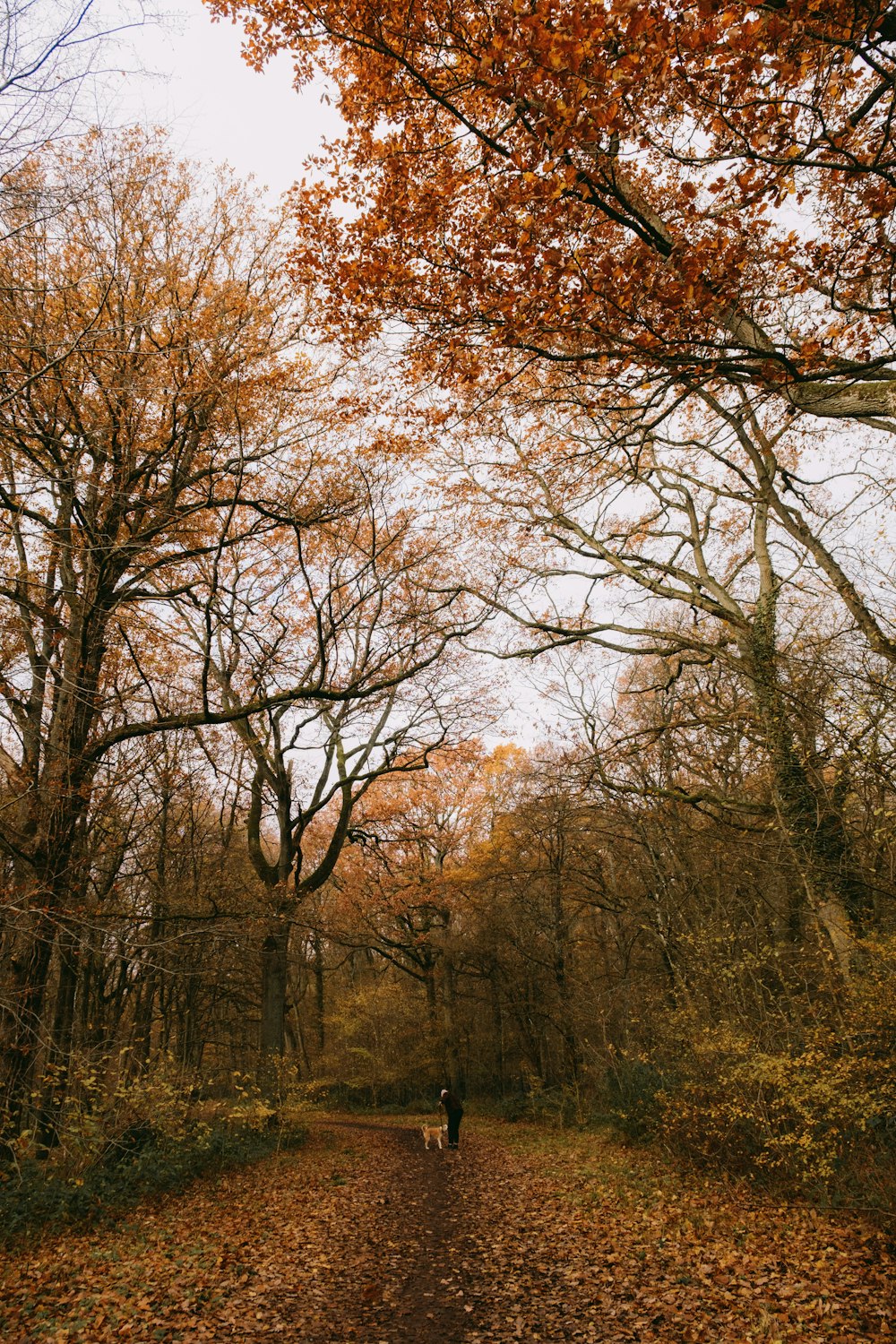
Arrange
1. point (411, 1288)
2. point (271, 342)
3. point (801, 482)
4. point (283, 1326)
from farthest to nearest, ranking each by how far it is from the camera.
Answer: point (801, 482)
point (271, 342)
point (411, 1288)
point (283, 1326)

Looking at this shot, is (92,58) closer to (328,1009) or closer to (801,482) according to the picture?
(801,482)

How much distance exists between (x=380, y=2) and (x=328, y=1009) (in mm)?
29518

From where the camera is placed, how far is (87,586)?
24.6 ft

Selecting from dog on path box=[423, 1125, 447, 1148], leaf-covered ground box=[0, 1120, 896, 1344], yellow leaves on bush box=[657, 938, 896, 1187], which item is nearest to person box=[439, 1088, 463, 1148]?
dog on path box=[423, 1125, 447, 1148]

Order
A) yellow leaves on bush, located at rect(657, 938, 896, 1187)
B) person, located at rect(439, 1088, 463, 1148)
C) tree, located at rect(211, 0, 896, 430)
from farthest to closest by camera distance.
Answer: person, located at rect(439, 1088, 463, 1148), yellow leaves on bush, located at rect(657, 938, 896, 1187), tree, located at rect(211, 0, 896, 430)

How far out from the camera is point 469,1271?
5.96m

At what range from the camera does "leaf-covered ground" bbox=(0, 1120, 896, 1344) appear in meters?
4.78

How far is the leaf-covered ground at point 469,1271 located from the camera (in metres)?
4.78

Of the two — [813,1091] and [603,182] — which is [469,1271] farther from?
[603,182]

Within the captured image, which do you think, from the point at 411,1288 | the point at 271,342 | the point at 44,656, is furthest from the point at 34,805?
the point at 271,342

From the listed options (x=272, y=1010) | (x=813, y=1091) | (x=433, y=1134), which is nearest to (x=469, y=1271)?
(x=813, y=1091)

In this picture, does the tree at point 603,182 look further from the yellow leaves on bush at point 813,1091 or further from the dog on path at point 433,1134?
the dog on path at point 433,1134

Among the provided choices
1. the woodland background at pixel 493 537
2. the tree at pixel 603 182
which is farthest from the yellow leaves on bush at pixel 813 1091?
the tree at pixel 603 182

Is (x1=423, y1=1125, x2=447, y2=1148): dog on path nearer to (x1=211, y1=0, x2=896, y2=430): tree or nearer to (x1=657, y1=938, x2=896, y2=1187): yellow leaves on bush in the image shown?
(x1=657, y1=938, x2=896, y2=1187): yellow leaves on bush
